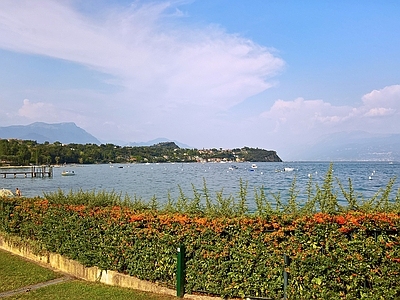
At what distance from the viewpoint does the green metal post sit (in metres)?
7.14

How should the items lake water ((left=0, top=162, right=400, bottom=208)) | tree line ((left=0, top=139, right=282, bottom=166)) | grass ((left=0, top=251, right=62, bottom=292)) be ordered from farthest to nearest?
tree line ((left=0, top=139, right=282, bottom=166)), lake water ((left=0, top=162, right=400, bottom=208)), grass ((left=0, top=251, right=62, bottom=292))

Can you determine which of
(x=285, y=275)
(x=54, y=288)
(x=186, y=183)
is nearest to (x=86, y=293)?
(x=54, y=288)

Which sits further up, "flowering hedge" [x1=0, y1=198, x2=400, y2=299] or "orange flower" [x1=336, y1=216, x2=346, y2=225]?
"orange flower" [x1=336, y1=216, x2=346, y2=225]

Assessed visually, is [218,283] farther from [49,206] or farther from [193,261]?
[49,206]

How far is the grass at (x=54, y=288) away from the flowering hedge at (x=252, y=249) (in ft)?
1.45

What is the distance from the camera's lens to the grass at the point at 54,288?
7.31 meters

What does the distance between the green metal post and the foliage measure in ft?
0.40

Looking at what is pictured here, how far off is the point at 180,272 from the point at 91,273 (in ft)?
8.92

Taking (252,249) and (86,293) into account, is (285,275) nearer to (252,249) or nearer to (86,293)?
(252,249)

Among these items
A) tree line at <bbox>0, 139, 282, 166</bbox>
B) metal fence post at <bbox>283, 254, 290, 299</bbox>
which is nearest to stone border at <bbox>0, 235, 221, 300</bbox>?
metal fence post at <bbox>283, 254, 290, 299</bbox>

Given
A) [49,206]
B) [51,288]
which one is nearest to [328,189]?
[51,288]

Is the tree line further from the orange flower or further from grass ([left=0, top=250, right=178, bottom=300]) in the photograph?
the orange flower

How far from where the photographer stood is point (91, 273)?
28.5 feet

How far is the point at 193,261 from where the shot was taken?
7141mm
